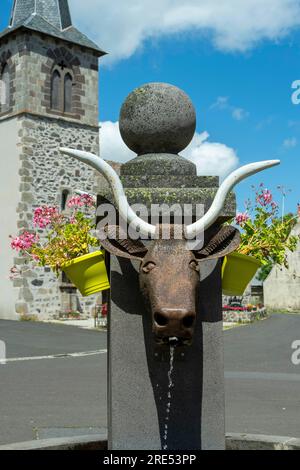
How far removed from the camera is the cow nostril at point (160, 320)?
350 cm

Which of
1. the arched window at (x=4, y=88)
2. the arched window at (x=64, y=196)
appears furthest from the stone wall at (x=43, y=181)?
the arched window at (x=4, y=88)

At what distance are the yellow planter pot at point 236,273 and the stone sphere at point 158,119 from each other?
0.90 m

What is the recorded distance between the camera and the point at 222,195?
382cm

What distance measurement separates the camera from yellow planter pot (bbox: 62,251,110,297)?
4.41 metres

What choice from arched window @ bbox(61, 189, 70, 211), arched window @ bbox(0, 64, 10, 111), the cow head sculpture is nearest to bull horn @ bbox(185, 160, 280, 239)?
the cow head sculpture

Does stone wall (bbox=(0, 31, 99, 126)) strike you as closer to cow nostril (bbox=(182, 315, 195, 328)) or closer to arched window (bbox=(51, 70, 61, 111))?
arched window (bbox=(51, 70, 61, 111))

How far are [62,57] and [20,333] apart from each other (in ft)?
39.9

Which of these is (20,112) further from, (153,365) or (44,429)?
(153,365)

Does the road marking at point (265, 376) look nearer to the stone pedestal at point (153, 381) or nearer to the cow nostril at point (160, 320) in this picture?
the stone pedestal at point (153, 381)

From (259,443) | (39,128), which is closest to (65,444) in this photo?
(259,443)

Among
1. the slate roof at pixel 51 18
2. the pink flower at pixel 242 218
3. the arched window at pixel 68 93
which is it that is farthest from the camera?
the arched window at pixel 68 93

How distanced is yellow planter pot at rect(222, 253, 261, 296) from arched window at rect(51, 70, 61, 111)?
76.0ft

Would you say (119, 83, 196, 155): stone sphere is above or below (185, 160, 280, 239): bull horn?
above
